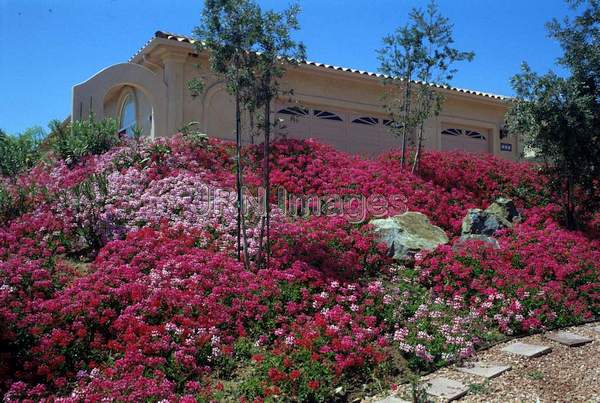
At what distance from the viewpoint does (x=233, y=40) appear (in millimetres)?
7418

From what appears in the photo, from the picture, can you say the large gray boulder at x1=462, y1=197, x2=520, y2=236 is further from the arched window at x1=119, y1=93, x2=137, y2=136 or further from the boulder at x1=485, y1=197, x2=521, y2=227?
the arched window at x1=119, y1=93, x2=137, y2=136

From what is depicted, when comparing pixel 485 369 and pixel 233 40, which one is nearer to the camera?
pixel 485 369

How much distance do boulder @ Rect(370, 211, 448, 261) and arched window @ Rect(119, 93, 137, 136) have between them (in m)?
8.63

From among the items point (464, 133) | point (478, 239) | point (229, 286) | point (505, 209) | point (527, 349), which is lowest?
point (527, 349)

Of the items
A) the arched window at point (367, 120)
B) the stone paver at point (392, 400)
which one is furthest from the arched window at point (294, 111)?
the stone paver at point (392, 400)

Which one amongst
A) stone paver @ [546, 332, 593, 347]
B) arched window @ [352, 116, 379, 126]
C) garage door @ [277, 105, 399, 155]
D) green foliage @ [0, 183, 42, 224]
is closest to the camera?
stone paver @ [546, 332, 593, 347]

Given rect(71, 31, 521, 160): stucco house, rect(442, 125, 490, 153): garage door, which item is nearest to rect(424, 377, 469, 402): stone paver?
rect(71, 31, 521, 160): stucco house

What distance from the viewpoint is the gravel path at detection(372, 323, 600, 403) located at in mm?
4695

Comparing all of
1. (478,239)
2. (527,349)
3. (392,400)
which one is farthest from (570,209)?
(392,400)

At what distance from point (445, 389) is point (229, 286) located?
2.71 metres

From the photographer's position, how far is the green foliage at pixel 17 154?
1226 centimetres

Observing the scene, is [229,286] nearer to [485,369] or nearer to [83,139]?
[485,369]

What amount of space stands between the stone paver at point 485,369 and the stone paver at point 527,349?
414 mm

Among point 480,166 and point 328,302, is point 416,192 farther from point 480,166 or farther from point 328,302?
point 328,302
